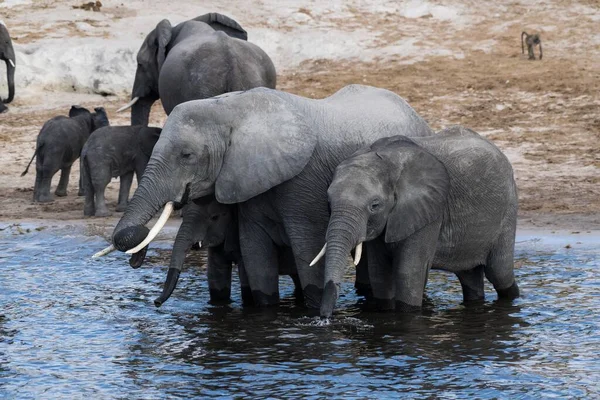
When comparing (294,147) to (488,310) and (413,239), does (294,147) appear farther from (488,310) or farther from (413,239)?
(488,310)

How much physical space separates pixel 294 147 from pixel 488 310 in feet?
5.56

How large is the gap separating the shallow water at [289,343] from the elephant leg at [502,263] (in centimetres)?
15

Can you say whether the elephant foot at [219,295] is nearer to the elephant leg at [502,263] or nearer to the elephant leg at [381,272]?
the elephant leg at [381,272]

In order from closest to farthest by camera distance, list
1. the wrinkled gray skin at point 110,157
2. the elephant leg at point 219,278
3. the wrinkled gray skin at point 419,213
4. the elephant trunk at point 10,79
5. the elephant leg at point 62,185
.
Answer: the wrinkled gray skin at point 419,213, the elephant leg at point 219,278, the wrinkled gray skin at point 110,157, the elephant leg at point 62,185, the elephant trunk at point 10,79

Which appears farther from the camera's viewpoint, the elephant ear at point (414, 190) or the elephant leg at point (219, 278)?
the elephant leg at point (219, 278)

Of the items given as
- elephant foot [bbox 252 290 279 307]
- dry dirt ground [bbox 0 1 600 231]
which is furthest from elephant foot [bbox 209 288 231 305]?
dry dirt ground [bbox 0 1 600 231]

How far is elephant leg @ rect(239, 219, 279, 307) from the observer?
8180 millimetres

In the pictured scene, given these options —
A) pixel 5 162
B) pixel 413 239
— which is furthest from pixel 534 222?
pixel 5 162

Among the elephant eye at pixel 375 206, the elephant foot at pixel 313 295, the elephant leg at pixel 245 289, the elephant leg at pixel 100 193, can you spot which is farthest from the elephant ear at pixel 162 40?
the elephant eye at pixel 375 206

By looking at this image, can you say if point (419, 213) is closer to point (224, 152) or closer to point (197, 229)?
point (224, 152)

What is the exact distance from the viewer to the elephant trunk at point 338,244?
7.21m

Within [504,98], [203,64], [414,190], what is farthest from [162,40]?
[414,190]

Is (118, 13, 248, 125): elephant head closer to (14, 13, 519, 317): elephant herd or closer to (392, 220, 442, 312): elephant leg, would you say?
(14, 13, 519, 317): elephant herd

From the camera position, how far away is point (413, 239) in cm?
775
